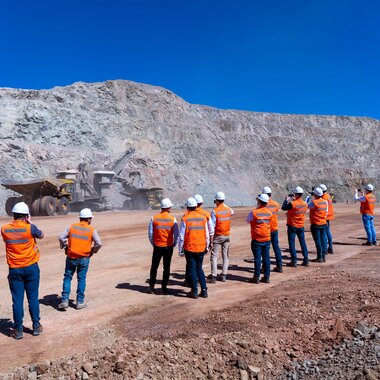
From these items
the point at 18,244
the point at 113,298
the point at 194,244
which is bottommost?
the point at 113,298

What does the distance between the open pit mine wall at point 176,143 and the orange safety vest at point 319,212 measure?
22327 mm

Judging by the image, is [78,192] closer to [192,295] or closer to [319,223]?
[319,223]

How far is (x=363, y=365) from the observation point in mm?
4254

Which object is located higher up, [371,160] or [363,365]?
[371,160]

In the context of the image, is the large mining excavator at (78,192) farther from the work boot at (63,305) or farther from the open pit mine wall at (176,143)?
the work boot at (63,305)

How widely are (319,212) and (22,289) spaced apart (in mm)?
7146

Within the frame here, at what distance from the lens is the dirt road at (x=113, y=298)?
5188 millimetres

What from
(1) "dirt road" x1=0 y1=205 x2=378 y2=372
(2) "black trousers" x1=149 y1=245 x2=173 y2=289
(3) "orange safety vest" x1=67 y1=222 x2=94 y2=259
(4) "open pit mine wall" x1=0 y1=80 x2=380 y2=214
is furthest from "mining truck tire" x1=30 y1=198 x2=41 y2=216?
(3) "orange safety vest" x1=67 y1=222 x2=94 y2=259

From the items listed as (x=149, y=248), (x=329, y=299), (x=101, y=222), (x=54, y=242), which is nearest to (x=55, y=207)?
(x=101, y=222)

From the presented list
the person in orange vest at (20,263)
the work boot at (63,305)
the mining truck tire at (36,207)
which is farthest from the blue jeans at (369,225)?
the mining truck tire at (36,207)

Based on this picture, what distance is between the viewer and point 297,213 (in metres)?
9.57

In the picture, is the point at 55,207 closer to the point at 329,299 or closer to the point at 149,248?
the point at 149,248

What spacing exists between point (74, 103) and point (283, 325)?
41120 millimetres

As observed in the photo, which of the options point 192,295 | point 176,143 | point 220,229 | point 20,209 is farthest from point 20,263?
point 176,143
